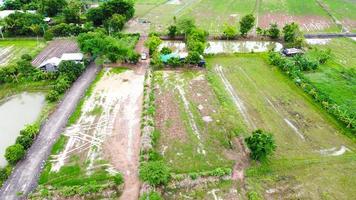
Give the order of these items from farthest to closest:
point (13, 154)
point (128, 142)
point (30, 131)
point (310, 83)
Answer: point (310, 83) < point (128, 142) < point (30, 131) < point (13, 154)

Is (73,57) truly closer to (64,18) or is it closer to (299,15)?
(64,18)

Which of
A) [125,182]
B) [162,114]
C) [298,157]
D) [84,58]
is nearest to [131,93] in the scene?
[162,114]

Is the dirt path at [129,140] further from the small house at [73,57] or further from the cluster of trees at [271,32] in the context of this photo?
the cluster of trees at [271,32]

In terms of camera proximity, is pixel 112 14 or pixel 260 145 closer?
pixel 260 145

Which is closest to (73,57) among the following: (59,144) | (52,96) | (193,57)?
(52,96)

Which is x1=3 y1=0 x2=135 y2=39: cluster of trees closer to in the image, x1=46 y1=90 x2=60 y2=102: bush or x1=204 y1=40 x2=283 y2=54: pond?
x1=204 y1=40 x2=283 y2=54: pond

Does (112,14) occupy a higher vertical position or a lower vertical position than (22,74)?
higher
